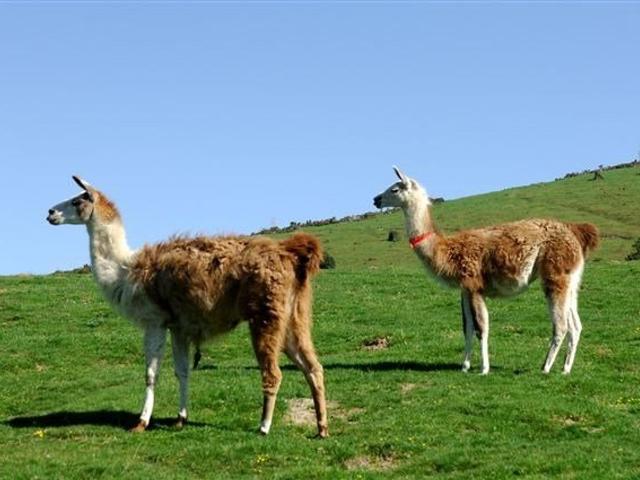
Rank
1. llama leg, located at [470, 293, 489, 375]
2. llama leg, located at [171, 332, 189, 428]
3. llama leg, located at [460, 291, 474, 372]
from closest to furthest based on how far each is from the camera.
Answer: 1. llama leg, located at [171, 332, 189, 428]
2. llama leg, located at [470, 293, 489, 375]
3. llama leg, located at [460, 291, 474, 372]

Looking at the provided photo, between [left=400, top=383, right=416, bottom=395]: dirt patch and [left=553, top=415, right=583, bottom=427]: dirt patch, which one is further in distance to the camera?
[left=400, top=383, right=416, bottom=395]: dirt patch

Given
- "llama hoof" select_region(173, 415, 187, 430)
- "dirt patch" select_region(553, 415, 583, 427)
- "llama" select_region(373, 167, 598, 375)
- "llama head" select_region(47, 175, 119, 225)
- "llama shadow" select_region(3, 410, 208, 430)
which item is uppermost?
"llama head" select_region(47, 175, 119, 225)

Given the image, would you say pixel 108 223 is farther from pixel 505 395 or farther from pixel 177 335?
pixel 505 395

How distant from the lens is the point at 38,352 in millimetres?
24688

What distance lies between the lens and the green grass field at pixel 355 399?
13430 millimetres

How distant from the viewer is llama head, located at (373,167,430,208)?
21.4m

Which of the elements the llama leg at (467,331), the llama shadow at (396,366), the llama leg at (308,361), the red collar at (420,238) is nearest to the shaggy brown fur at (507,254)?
the red collar at (420,238)

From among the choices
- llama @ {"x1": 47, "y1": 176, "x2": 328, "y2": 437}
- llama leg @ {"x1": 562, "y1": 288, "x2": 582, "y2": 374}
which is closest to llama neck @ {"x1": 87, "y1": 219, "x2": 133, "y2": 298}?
llama @ {"x1": 47, "y1": 176, "x2": 328, "y2": 437}

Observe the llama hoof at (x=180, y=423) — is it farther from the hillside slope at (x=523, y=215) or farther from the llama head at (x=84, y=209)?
the hillside slope at (x=523, y=215)

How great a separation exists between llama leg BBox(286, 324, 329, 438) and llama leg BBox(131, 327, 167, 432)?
6.93 ft

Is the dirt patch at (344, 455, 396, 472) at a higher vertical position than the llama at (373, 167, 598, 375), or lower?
lower

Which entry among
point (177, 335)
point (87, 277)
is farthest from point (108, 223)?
point (87, 277)

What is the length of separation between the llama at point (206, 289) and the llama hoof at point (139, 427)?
0.05 feet

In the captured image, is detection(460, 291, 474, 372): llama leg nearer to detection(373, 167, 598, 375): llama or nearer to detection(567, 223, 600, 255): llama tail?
detection(373, 167, 598, 375): llama
